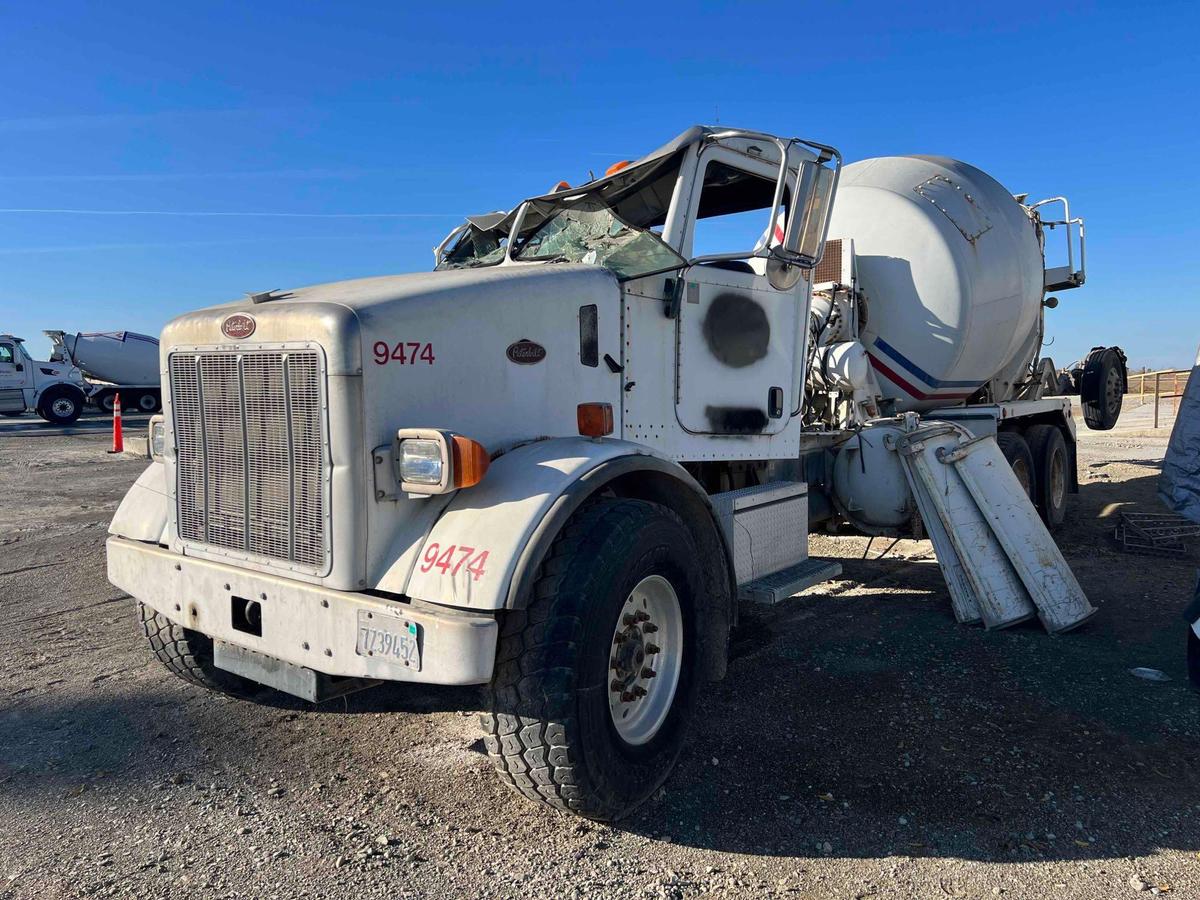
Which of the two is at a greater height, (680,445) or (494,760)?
(680,445)

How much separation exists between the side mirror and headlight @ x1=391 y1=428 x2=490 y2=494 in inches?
92.9

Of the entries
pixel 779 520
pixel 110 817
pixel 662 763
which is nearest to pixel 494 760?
pixel 662 763

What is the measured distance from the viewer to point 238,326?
123 inches

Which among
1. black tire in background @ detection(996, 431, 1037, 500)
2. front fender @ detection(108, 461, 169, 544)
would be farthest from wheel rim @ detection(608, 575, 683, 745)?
black tire in background @ detection(996, 431, 1037, 500)

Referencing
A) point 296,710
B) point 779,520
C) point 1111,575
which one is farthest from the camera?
point 1111,575

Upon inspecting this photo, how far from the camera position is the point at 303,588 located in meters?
2.90

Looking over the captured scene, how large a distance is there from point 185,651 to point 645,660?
213 cm

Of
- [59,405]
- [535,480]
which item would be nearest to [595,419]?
[535,480]

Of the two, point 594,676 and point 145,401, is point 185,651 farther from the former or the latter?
point 145,401

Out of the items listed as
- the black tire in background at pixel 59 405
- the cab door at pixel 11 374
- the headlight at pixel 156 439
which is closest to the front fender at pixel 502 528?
the headlight at pixel 156 439

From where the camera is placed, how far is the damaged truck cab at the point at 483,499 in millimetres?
2768

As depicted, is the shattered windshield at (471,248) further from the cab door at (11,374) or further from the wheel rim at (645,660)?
the cab door at (11,374)

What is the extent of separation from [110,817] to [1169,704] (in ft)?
15.1

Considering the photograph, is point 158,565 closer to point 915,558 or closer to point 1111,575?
point 915,558
